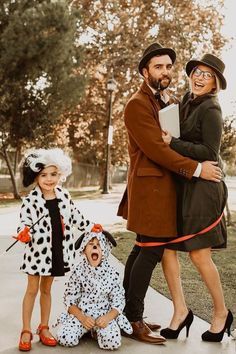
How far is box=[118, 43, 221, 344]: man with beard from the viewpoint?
399 cm

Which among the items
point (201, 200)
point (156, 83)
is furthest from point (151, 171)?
point (156, 83)

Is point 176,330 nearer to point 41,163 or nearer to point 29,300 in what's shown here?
point 29,300

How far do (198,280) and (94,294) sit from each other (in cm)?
270

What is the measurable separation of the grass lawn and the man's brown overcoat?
1.17m

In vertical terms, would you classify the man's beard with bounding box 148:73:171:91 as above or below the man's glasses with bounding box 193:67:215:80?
below

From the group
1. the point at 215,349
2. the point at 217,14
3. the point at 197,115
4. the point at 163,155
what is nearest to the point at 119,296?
the point at 215,349

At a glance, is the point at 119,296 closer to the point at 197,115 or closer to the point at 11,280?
the point at 197,115

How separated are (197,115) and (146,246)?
0.98 metres

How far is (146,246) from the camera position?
4.11m

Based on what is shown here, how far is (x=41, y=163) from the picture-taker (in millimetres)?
3982

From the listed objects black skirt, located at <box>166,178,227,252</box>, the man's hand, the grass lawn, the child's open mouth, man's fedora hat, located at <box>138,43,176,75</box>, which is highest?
man's fedora hat, located at <box>138,43,176,75</box>

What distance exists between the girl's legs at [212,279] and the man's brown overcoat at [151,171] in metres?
0.25

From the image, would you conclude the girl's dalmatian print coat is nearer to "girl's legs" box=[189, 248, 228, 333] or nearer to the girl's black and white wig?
the girl's black and white wig

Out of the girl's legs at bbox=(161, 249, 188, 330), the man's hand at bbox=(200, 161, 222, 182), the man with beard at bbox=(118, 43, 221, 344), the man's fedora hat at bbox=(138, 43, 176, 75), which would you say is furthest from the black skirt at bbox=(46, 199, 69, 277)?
the man's fedora hat at bbox=(138, 43, 176, 75)
